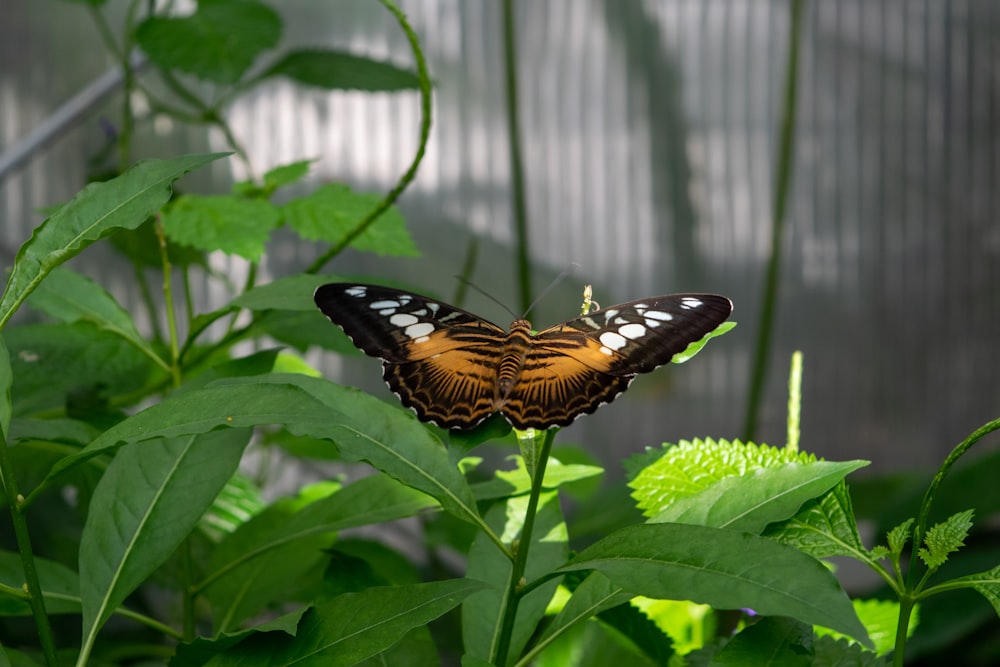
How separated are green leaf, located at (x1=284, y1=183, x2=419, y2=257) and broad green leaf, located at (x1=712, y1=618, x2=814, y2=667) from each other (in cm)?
33

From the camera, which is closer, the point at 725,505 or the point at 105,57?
the point at 725,505

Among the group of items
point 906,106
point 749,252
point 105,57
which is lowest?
point 749,252

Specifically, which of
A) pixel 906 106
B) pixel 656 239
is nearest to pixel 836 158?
pixel 906 106

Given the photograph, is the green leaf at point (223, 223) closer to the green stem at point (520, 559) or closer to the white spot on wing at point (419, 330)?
the white spot on wing at point (419, 330)

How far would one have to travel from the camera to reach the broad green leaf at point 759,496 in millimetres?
360

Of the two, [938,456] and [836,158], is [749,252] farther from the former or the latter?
[938,456]

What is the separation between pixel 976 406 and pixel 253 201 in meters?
1.68

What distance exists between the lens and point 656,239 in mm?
1772

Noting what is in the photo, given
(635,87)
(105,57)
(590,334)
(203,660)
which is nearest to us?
(203,660)

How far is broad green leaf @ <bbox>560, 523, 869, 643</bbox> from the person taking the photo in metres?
0.29

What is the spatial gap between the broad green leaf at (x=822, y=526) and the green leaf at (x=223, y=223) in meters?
0.35

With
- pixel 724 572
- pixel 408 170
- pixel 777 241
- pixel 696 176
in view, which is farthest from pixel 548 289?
pixel 696 176

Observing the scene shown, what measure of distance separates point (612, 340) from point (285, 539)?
0.20m

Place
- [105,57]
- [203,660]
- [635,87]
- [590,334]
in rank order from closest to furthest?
[203,660]
[590,334]
[105,57]
[635,87]
